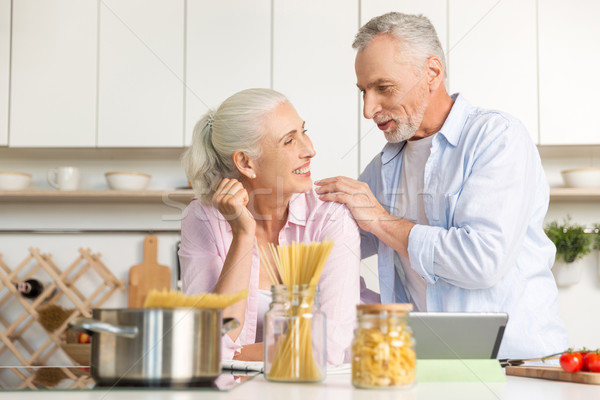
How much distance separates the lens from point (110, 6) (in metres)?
2.69

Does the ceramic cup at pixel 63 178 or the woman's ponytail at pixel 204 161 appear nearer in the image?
the woman's ponytail at pixel 204 161

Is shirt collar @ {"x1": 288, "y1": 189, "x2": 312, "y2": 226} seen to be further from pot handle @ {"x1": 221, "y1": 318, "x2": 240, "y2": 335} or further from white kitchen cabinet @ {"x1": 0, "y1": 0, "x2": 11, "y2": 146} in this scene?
white kitchen cabinet @ {"x1": 0, "y1": 0, "x2": 11, "y2": 146}

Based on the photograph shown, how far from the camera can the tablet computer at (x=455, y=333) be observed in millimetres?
934

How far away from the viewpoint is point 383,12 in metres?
2.63

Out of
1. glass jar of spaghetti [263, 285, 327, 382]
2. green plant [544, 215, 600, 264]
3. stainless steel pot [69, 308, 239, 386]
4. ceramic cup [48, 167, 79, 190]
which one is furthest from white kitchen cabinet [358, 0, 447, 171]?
stainless steel pot [69, 308, 239, 386]

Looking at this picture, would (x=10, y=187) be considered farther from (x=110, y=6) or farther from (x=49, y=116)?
(x=110, y=6)

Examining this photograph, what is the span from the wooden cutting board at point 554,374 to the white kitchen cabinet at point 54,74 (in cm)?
210

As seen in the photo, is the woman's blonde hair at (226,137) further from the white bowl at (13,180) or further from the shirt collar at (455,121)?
the white bowl at (13,180)

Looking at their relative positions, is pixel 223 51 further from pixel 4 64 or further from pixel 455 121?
pixel 455 121

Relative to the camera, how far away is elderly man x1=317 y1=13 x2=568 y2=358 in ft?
5.00

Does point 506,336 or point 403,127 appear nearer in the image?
point 506,336

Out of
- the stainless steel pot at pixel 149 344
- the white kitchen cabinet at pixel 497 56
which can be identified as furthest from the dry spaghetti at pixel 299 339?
the white kitchen cabinet at pixel 497 56

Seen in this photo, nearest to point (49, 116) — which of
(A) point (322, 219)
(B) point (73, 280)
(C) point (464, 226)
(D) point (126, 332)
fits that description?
(B) point (73, 280)

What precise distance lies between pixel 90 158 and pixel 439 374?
93.1 inches
